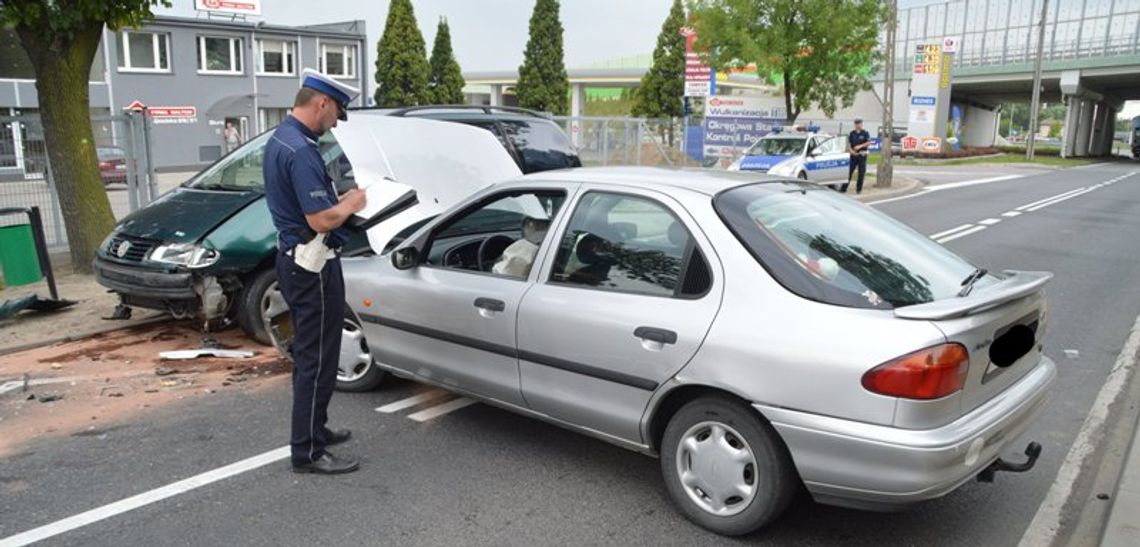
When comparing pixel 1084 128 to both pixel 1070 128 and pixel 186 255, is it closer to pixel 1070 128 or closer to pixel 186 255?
pixel 1070 128

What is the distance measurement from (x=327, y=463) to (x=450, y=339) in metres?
0.87

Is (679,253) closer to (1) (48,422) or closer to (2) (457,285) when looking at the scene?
(2) (457,285)

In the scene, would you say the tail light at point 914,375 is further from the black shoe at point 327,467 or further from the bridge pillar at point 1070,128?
the bridge pillar at point 1070,128

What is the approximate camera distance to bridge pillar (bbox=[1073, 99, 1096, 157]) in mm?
58531

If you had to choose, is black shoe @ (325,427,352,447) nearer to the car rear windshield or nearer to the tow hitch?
the car rear windshield

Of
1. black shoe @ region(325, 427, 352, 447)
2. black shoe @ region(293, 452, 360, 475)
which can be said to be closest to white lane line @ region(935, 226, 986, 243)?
black shoe @ region(325, 427, 352, 447)

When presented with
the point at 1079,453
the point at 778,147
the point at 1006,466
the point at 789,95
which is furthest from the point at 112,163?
the point at 789,95

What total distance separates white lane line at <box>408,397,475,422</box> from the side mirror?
91 cm

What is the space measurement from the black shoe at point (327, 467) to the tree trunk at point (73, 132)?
20.5 feet

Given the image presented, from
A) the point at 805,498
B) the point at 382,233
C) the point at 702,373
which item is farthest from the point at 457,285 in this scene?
the point at 805,498

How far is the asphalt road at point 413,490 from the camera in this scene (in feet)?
11.7

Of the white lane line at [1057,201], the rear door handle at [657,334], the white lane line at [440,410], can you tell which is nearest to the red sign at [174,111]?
the white lane line at [1057,201]

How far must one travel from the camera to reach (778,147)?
20.1 metres

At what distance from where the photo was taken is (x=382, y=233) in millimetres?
4934
